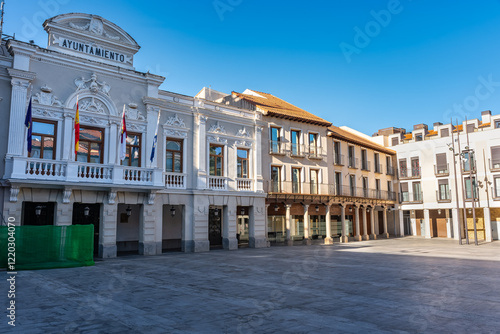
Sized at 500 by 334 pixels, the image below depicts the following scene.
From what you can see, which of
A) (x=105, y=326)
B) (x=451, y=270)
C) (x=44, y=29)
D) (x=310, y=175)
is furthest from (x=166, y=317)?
(x=310, y=175)

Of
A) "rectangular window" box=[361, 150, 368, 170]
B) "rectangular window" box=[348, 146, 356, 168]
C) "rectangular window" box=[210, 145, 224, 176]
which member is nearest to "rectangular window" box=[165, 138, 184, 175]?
"rectangular window" box=[210, 145, 224, 176]

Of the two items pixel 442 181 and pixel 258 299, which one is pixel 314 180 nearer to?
pixel 442 181

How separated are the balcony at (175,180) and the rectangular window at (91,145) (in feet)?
12.6

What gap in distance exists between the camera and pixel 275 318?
24.5 feet

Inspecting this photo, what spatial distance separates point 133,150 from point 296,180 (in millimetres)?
13777

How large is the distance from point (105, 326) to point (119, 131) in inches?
622

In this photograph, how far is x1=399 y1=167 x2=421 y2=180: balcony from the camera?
138 feet

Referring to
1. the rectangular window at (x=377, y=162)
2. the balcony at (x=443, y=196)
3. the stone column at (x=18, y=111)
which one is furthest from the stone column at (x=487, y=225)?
the stone column at (x=18, y=111)

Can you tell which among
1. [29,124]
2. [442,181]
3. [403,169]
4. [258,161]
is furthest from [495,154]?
[29,124]

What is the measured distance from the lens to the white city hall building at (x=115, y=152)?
59.5 ft

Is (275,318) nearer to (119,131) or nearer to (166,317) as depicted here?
(166,317)

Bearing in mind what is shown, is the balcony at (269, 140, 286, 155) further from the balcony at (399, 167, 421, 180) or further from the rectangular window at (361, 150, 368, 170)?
the balcony at (399, 167, 421, 180)

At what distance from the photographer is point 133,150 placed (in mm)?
21922

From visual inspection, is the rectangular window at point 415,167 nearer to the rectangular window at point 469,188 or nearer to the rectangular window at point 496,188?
the rectangular window at point 469,188
